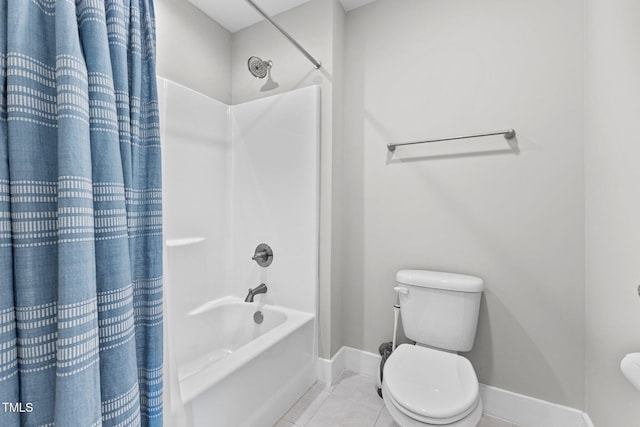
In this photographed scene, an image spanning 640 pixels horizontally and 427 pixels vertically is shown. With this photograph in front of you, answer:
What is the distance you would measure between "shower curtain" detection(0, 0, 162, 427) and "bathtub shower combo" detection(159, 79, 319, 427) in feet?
3.09

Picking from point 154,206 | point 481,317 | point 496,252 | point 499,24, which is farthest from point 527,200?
point 154,206

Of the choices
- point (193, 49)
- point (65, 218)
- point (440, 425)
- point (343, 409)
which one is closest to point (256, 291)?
point (343, 409)

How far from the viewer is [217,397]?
3.84 feet

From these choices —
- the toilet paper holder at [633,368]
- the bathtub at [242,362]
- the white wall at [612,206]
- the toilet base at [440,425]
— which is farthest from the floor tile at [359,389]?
the toilet paper holder at [633,368]

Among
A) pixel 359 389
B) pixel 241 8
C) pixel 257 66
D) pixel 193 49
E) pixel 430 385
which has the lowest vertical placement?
pixel 359 389

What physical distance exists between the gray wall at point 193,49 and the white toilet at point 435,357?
1923 millimetres

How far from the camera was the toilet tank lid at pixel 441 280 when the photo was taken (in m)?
1.46

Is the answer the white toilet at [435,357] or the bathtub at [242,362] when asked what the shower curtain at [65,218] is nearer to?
the bathtub at [242,362]

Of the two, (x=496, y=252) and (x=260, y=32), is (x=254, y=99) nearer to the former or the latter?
(x=260, y=32)

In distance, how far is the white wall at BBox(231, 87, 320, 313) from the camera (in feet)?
6.20

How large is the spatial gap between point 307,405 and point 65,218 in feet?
5.14

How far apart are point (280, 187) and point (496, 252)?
1382 mm

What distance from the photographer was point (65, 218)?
0.64 metres

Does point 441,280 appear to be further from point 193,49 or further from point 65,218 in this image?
point 193,49
